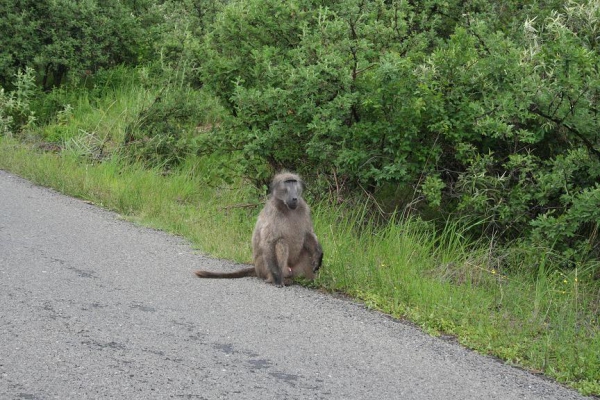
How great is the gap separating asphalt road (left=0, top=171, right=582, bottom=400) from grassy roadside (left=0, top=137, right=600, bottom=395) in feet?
0.90

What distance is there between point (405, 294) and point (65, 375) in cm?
303

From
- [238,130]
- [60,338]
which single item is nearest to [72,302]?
[60,338]

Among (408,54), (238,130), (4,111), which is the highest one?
(408,54)

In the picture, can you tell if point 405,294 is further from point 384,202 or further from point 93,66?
point 93,66

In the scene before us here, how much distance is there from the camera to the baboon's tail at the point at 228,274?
7.44 m

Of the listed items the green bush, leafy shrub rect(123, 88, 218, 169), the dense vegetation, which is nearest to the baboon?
the dense vegetation

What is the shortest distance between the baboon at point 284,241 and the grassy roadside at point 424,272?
24cm

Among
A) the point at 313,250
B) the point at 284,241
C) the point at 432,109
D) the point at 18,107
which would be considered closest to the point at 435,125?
the point at 432,109

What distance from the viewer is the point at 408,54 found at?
9.43 metres

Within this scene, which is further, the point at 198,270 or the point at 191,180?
the point at 191,180

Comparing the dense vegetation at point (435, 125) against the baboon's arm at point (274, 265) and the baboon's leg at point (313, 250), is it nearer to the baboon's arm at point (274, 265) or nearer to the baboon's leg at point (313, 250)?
the baboon's leg at point (313, 250)

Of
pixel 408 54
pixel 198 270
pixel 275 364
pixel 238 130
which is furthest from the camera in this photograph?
pixel 238 130

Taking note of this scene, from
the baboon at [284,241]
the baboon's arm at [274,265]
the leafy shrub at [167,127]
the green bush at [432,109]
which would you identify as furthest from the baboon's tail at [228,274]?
the leafy shrub at [167,127]

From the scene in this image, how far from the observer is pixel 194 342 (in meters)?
5.66
